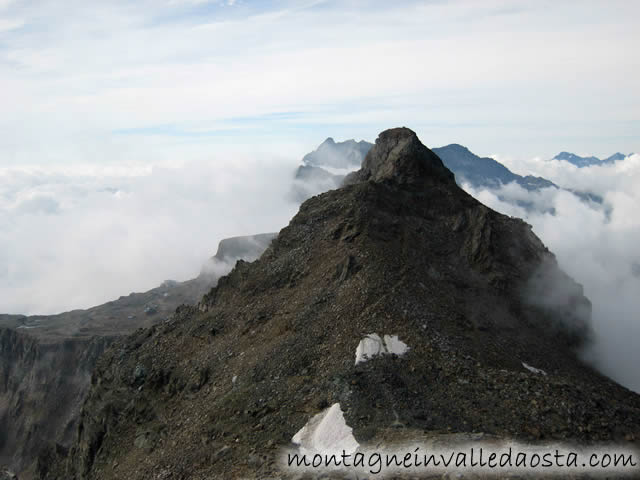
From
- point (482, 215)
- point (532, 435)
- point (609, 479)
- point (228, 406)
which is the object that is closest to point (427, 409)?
point (532, 435)

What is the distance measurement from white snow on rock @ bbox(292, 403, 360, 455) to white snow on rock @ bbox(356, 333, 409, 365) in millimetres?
3929

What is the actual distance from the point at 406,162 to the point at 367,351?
23753 mm

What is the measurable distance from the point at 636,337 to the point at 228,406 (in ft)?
142

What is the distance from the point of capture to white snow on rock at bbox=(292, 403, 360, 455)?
2141cm

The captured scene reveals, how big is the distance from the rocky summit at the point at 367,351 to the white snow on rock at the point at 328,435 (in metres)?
0.12

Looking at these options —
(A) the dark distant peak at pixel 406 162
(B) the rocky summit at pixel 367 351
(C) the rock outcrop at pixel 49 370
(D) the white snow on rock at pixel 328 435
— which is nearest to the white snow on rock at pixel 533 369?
(B) the rocky summit at pixel 367 351

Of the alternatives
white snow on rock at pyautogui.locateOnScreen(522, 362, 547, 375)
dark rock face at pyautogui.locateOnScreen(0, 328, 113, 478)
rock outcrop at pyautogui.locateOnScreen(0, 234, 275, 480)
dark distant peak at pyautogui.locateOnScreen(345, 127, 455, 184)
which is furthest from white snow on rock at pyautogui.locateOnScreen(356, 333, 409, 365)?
dark rock face at pyautogui.locateOnScreen(0, 328, 113, 478)

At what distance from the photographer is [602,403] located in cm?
2520

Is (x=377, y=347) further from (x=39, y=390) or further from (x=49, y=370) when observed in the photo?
(x=49, y=370)

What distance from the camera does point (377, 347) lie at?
2766 cm

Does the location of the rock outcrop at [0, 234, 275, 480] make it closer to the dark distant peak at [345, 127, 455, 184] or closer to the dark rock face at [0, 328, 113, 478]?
the dark rock face at [0, 328, 113, 478]

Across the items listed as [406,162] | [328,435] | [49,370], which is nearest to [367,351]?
[328,435]

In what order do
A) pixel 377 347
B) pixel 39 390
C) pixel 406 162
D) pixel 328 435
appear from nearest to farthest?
pixel 328 435
pixel 377 347
pixel 406 162
pixel 39 390

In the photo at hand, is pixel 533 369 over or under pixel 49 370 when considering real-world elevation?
over
